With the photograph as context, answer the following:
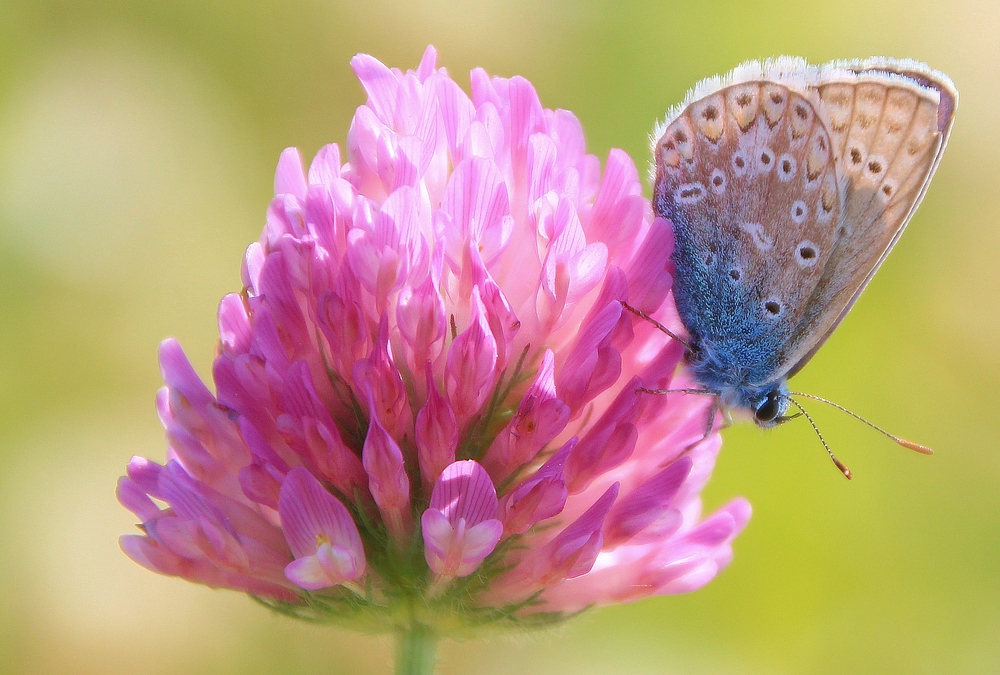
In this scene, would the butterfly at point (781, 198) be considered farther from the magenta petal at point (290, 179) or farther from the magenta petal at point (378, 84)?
the magenta petal at point (290, 179)

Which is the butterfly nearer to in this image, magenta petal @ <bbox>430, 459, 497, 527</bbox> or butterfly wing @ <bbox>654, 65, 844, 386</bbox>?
butterfly wing @ <bbox>654, 65, 844, 386</bbox>

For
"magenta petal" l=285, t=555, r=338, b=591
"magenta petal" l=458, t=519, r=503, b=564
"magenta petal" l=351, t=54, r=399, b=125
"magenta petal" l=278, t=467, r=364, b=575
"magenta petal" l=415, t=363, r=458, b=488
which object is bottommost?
"magenta petal" l=285, t=555, r=338, b=591

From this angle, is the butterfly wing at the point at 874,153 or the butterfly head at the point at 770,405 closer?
the butterfly wing at the point at 874,153

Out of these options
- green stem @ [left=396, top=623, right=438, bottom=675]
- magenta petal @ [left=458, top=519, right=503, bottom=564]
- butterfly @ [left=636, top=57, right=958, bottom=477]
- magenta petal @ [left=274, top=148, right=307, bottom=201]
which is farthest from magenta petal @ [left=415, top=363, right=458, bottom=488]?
butterfly @ [left=636, top=57, right=958, bottom=477]

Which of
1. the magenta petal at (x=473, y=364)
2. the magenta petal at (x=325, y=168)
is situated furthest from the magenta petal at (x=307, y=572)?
the magenta petal at (x=325, y=168)

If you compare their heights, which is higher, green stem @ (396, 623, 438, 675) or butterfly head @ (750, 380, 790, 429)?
butterfly head @ (750, 380, 790, 429)

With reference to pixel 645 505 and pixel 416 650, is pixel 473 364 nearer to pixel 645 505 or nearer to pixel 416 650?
pixel 645 505

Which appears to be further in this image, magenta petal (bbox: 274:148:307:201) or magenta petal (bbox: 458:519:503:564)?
magenta petal (bbox: 274:148:307:201)
